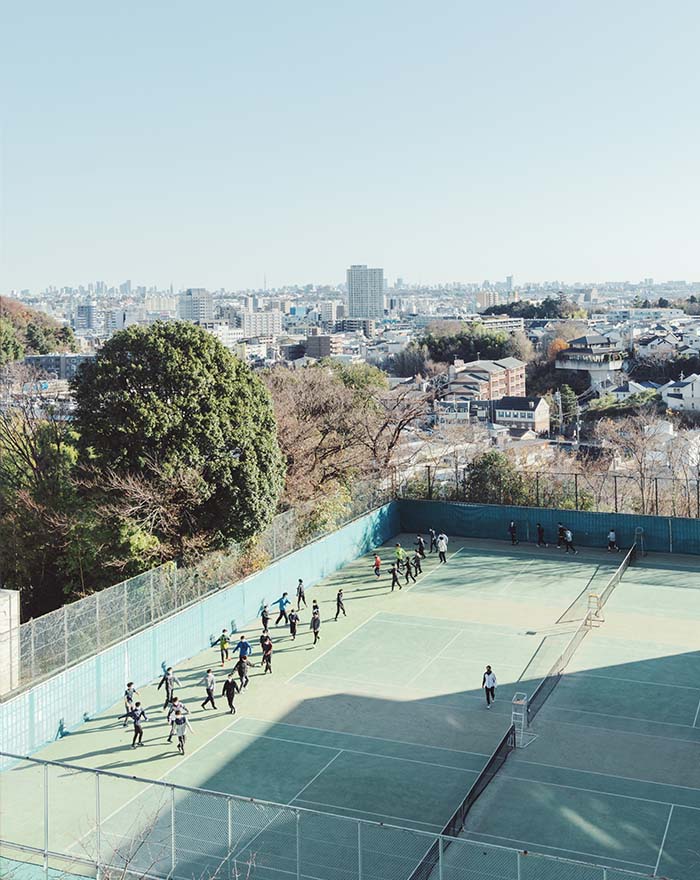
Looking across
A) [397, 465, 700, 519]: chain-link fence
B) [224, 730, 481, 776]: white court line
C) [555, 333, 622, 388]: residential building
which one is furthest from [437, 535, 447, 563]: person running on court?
[555, 333, 622, 388]: residential building

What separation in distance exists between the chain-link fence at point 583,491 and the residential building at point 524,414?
57.9 m

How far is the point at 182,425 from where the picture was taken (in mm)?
27094

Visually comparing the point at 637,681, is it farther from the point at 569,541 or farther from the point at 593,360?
the point at 593,360

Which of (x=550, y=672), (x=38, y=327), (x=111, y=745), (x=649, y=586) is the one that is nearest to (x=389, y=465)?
(x=649, y=586)

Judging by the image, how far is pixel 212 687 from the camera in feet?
74.6

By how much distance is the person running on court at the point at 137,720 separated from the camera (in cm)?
2066

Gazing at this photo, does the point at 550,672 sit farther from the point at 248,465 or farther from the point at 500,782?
the point at 248,465

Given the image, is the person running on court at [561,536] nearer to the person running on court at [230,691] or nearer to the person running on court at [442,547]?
the person running on court at [442,547]

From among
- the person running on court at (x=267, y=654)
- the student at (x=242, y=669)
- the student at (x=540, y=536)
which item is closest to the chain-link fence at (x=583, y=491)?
the student at (x=540, y=536)

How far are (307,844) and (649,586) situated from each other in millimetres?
19859

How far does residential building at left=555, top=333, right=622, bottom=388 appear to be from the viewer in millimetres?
→ 124250

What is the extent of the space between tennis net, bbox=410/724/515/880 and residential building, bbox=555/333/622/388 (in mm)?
103185

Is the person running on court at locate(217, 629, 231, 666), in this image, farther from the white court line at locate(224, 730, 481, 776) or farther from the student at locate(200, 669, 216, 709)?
the white court line at locate(224, 730, 481, 776)

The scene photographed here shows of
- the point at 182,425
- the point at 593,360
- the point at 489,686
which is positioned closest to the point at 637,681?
the point at 489,686
